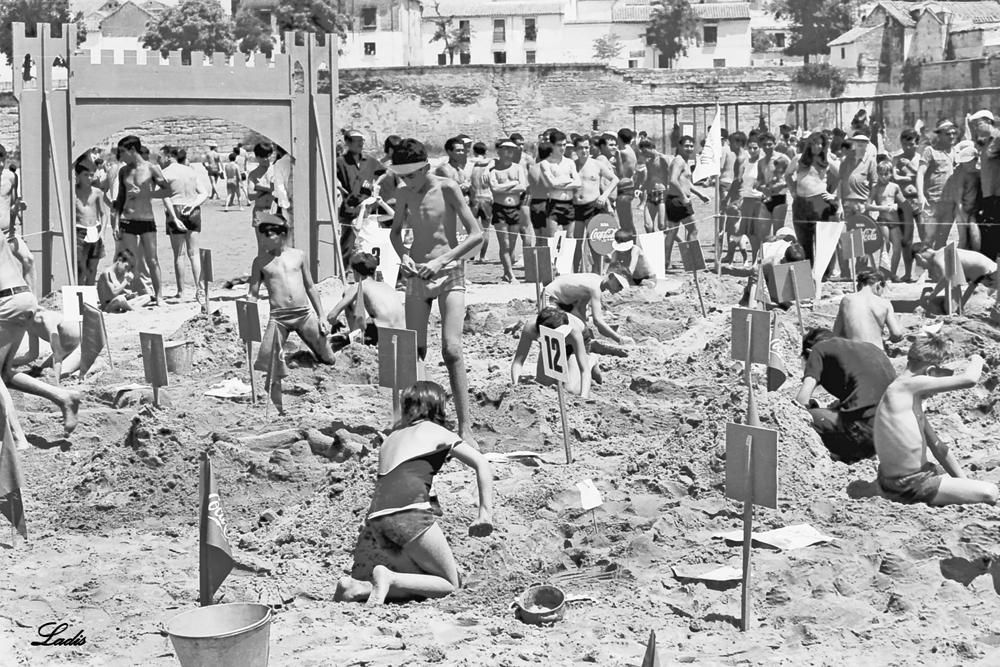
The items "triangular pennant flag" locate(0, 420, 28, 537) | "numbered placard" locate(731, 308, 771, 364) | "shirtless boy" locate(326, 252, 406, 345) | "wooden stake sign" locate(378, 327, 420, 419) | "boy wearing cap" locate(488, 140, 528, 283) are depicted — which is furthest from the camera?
"boy wearing cap" locate(488, 140, 528, 283)

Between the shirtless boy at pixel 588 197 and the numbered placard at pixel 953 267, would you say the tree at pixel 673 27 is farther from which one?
the numbered placard at pixel 953 267

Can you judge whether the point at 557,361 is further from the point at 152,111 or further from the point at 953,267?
the point at 152,111

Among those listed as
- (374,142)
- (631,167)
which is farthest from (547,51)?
(631,167)

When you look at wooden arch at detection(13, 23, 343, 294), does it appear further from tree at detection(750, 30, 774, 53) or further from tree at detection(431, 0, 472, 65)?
tree at detection(750, 30, 774, 53)

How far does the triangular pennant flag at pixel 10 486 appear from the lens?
23.1 feet

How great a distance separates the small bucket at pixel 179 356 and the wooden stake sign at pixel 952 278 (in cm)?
631

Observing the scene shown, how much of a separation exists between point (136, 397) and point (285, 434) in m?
1.87

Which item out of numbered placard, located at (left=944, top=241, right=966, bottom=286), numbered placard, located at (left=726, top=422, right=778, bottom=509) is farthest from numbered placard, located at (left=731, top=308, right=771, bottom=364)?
numbered placard, located at (left=944, top=241, right=966, bottom=286)

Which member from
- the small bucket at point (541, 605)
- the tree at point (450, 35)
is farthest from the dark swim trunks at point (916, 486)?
the tree at point (450, 35)

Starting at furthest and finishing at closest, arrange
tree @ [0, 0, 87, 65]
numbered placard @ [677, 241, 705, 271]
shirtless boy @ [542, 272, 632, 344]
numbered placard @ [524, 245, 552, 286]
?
tree @ [0, 0, 87, 65] < numbered placard @ [677, 241, 705, 271] < numbered placard @ [524, 245, 552, 286] < shirtless boy @ [542, 272, 632, 344]

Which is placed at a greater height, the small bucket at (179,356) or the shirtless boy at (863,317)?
the shirtless boy at (863,317)

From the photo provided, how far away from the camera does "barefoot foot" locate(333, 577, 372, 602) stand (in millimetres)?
6715

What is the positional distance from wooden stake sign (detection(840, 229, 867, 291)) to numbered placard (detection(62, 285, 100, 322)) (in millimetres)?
7481

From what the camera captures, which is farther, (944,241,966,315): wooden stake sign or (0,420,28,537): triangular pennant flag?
(944,241,966,315): wooden stake sign
